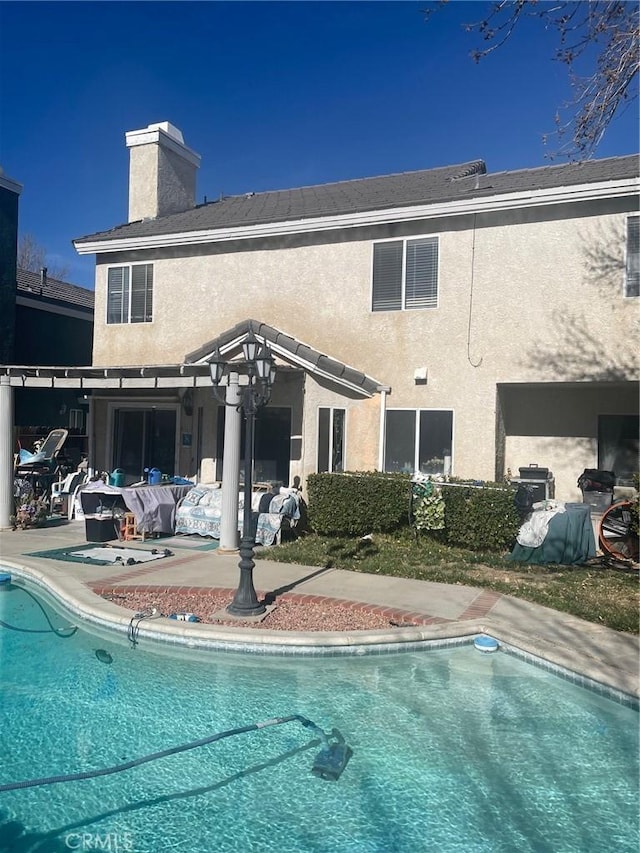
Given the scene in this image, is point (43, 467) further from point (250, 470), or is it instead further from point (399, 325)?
point (250, 470)

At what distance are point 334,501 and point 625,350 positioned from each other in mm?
6439

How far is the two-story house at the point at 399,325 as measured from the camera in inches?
508

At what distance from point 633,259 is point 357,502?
717 centimetres

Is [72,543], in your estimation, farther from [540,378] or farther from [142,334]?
[540,378]

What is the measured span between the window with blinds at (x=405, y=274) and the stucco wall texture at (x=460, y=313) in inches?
7.2

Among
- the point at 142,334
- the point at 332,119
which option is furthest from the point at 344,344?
the point at 332,119

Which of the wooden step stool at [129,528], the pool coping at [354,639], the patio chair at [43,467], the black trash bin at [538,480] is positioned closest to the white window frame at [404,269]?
the black trash bin at [538,480]

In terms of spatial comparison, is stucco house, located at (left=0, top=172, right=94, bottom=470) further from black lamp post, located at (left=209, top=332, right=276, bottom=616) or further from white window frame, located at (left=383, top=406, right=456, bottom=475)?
black lamp post, located at (left=209, top=332, right=276, bottom=616)

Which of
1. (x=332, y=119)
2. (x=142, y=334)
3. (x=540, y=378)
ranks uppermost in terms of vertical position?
(x=332, y=119)

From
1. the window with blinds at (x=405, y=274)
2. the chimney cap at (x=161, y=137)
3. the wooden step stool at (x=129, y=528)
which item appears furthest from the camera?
the chimney cap at (x=161, y=137)

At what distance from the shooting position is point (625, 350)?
12492 mm

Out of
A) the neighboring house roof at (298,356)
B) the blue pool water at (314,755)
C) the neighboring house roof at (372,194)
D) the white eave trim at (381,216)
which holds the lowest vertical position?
the blue pool water at (314,755)

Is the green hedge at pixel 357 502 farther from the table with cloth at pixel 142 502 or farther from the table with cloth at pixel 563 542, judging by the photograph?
the table with cloth at pixel 142 502

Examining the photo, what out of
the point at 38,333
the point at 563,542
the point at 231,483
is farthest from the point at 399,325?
the point at 38,333
